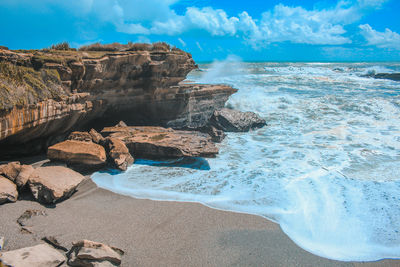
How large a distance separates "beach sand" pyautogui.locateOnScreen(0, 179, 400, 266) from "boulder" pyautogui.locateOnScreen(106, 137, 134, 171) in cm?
140

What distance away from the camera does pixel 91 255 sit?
3.04 meters

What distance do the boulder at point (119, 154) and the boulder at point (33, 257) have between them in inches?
124

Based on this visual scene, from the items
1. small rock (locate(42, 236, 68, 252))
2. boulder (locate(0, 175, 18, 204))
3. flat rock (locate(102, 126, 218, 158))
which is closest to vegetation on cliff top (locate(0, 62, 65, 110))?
boulder (locate(0, 175, 18, 204))

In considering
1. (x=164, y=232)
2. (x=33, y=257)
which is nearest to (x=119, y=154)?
(x=164, y=232)

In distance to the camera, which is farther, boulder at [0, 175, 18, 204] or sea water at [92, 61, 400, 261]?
boulder at [0, 175, 18, 204]

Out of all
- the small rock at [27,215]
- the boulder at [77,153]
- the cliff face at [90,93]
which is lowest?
the small rock at [27,215]

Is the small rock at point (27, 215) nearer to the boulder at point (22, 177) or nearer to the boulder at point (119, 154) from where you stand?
the boulder at point (22, 177)

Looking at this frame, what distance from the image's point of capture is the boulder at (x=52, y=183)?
15.1 ft

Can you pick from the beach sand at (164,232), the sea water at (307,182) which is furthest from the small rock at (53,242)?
the sea water at (307,182)

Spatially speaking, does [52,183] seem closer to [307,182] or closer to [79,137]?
[79,137]

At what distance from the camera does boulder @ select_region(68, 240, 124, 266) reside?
3.05m

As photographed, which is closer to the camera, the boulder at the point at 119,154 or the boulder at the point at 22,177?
the boulder at the point at 22,177

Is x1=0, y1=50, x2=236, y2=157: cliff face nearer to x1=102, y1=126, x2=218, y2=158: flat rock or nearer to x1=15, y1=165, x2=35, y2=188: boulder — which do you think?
x1=15, y1=165, x2=35, y2=188: boulder

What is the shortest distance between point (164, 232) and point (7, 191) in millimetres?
2635
